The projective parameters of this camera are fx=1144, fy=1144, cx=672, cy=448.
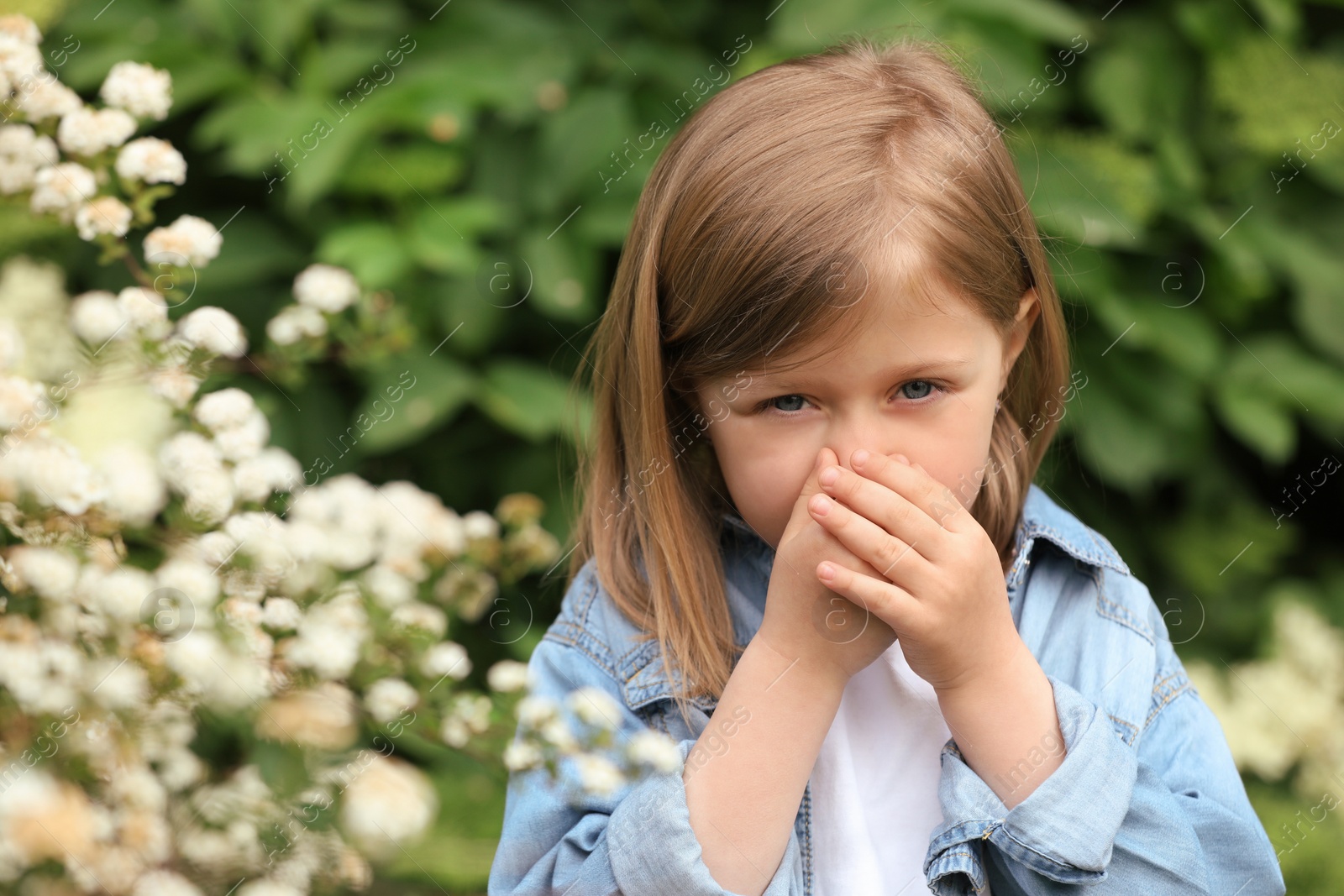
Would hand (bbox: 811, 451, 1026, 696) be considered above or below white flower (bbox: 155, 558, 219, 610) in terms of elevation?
above

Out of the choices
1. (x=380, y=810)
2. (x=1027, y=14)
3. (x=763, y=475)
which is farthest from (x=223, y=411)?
(x=1027, y=14)

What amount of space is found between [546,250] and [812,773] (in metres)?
1.16

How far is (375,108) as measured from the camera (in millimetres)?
1894

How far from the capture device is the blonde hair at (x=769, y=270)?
1038 mm

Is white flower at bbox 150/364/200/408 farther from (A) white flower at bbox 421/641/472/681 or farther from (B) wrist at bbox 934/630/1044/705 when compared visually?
(B) wrist at bbox 934/630/1044/705

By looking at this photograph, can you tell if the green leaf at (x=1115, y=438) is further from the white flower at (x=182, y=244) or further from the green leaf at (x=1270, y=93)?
the white flower at (x=182, y=244)

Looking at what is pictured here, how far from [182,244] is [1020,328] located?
865 mm

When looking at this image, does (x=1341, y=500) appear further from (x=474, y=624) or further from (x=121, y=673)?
(x=121, y=673)

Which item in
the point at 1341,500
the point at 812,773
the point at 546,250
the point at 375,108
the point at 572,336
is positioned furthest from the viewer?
the point at 1341,500

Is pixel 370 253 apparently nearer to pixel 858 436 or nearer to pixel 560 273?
pixel 560 273

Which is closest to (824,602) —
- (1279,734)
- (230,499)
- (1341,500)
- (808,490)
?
(808,490)

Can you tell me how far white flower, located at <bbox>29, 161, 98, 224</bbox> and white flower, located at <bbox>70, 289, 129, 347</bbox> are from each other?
0.09m

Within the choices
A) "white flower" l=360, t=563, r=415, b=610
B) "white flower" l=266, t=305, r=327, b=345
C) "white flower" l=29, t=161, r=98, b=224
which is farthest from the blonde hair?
"white flower" l=29, t=161, r=98, b=224

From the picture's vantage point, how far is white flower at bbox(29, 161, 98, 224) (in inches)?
42.8
